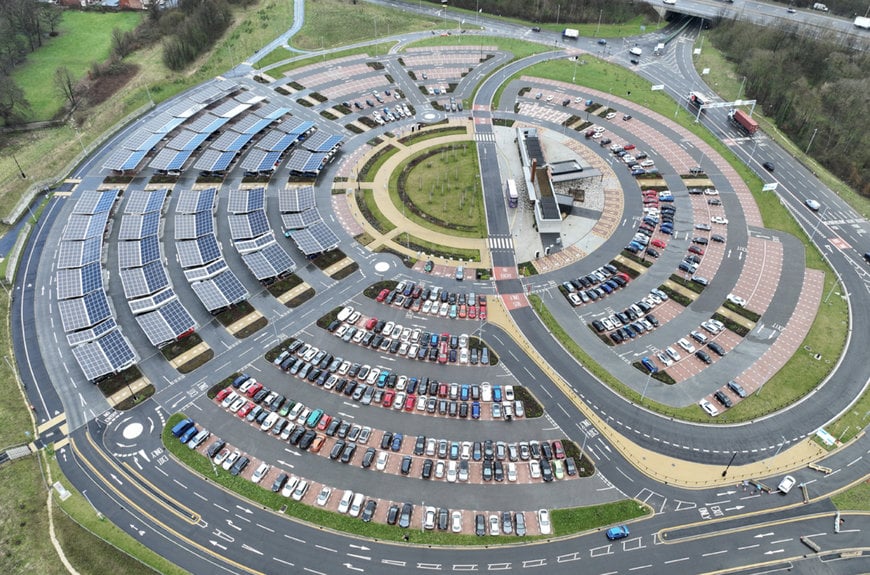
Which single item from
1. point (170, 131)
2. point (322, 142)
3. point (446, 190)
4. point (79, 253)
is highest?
point (322, 142)

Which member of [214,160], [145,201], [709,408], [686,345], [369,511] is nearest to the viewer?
[369,511]

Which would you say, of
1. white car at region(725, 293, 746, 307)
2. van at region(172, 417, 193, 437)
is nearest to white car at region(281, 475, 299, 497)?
van at region(172, 417, 193, 437)

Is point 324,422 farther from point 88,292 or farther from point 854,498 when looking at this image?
point 854,498

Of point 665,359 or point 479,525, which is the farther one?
point 665,359

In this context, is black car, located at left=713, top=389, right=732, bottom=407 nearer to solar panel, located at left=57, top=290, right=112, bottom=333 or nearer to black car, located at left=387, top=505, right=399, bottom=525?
black car, located at left=387, top=505, right=399, bottom=525

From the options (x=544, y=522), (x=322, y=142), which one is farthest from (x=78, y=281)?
(x=544, y=522)

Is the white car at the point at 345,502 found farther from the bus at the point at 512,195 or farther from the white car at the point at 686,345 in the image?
the bus at the point at 512,195

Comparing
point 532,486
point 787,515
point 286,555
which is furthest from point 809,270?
point 286,555
